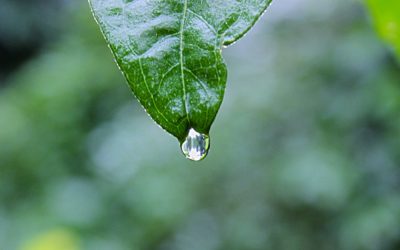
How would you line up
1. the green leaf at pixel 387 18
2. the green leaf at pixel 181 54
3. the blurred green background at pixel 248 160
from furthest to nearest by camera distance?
the blurred green background at pixel 248 160
the green leaf at pixel 387 18
the green leaf at pixel 181 54

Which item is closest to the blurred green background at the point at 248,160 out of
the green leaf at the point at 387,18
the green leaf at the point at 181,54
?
the green leaf at the point at 387,18

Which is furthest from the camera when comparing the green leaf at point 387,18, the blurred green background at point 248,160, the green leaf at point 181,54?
the blurred green background at point 248,160

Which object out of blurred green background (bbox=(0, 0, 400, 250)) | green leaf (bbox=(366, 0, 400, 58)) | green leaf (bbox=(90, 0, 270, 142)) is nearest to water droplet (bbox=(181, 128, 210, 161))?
green leaf (bbox=(90, 0, 270, 142))

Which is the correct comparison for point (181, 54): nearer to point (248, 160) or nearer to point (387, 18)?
point (387, 18)

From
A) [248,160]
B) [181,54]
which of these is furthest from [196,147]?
[248,160]

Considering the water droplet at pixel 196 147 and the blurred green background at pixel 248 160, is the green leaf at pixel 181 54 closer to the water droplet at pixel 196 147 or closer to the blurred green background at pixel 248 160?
the water droplet at pixel 196 147

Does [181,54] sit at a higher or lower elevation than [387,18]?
higher

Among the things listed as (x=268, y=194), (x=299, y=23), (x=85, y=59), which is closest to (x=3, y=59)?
(x=85, y=59)
